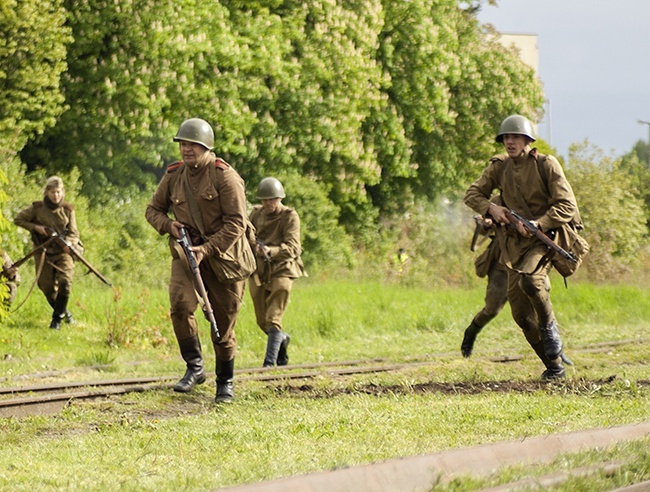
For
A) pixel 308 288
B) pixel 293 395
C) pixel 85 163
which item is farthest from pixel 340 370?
pixel 85 163

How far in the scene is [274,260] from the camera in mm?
14602

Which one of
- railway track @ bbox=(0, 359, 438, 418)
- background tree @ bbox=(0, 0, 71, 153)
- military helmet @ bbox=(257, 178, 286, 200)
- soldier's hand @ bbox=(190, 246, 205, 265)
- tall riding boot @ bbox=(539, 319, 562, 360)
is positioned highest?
background tree @ bbox=(0, 0, 71, 153)

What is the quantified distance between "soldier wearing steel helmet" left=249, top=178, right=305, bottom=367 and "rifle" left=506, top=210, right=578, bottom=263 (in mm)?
3895

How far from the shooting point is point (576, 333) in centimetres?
2025

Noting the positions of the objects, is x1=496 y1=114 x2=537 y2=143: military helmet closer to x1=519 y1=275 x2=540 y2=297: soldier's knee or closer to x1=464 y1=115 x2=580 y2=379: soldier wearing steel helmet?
x1=464 y1=115 x2=580 y2=379: soldier wearing steel helmet

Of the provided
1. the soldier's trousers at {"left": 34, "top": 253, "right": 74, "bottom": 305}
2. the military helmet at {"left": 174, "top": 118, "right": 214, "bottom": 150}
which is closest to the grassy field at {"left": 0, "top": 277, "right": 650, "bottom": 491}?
the soldier's trousers at {"left": 34, "top": 253, "right": 74, "bottom": 305}

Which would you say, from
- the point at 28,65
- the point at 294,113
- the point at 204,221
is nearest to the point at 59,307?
the point at 28,65

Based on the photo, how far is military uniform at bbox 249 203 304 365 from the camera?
47.8 feet

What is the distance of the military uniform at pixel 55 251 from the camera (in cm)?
1778

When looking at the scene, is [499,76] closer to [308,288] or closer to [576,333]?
[308,288]

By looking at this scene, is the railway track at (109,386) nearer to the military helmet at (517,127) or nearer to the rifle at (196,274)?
the rifle at (196,274)

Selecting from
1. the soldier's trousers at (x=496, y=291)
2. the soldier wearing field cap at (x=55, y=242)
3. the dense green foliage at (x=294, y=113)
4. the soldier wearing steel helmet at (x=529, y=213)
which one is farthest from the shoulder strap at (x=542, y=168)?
the dense green foliage at (x=294, y=113)

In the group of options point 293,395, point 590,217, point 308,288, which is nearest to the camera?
point 293,395

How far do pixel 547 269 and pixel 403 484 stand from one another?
19.2ft
